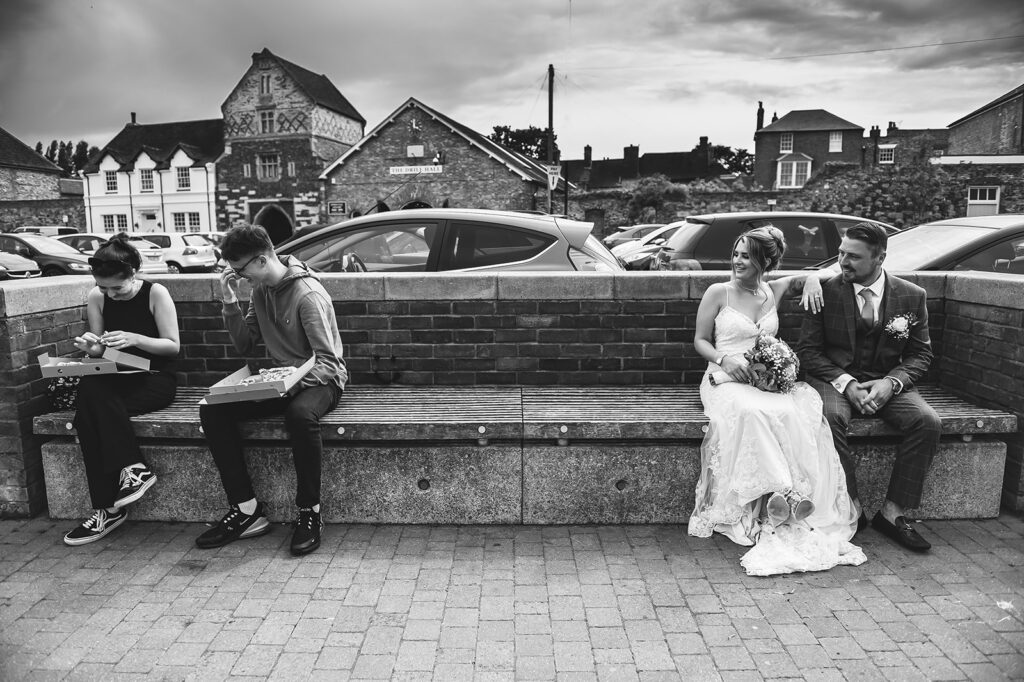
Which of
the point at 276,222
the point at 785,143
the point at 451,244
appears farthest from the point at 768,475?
the point at 785,143

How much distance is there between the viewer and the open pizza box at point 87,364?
4172mm

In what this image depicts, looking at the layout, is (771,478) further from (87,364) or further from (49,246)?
(49,246)

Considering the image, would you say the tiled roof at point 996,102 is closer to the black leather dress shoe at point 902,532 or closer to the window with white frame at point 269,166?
the window with white frame at point 269,166

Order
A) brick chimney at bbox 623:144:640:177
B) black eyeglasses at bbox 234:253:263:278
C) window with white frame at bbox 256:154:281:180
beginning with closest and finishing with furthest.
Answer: black eyeglasses at bbox 234:253:263:278 → window with white frame at bbox 256:154:281:180 → brick chimney at bbox 623:144:640:177

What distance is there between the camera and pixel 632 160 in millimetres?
69562

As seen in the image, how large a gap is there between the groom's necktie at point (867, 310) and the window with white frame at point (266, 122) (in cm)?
→ 4699

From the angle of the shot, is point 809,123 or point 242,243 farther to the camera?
point 809,123

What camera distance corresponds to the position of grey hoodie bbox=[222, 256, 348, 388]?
14.0 ft

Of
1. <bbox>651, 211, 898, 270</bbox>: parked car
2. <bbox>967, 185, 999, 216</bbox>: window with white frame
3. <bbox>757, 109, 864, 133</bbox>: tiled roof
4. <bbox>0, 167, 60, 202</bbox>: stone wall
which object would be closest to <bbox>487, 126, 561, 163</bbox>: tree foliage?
<bbox>757, 109, 864, 133</bbox>: tiled roof

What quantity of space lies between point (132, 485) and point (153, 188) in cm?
5228

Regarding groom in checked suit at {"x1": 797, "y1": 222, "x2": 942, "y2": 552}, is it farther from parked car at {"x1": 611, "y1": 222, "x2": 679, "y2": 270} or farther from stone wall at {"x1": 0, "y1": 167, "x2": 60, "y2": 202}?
stone wall at {"x1": 0, "y1": 167, "x2": 60, "y2": 202}

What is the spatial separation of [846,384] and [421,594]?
106 inches

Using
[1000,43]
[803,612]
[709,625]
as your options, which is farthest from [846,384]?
[1000,43]

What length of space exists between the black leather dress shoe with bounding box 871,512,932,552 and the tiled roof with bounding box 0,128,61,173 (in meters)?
60.0
